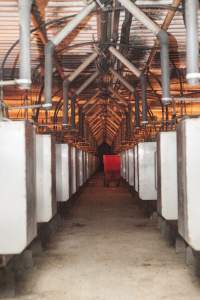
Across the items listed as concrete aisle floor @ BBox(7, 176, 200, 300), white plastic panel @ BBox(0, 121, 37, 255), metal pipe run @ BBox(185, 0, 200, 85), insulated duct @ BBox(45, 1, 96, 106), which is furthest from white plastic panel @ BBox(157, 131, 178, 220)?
white plastic panel @ BBox(0, 121, 37, 255)

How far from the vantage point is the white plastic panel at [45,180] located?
18.0 ft

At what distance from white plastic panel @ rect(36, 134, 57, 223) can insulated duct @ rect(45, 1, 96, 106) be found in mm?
1104

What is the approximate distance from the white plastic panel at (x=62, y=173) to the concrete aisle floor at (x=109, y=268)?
639 mm

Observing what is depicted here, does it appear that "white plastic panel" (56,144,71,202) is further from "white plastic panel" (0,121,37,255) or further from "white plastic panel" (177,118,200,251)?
"white plastic panel" (177,118,200,251)

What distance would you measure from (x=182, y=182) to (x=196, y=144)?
0.45 m

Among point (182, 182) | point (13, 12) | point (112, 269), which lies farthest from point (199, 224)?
point (13, 12)

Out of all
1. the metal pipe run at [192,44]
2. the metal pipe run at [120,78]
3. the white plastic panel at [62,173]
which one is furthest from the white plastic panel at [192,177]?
the white plastic panel at [62,173]

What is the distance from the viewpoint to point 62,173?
796 cm

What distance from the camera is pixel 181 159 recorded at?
3.90 metres

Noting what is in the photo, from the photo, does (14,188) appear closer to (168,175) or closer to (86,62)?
(168,175)

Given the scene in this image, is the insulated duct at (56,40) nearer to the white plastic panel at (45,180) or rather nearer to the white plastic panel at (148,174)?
the white plastic panel at (45,180)

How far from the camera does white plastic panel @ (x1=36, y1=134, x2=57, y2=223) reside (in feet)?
18.0

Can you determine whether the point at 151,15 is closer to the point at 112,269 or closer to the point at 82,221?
the point at 112,269

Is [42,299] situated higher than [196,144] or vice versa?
[196,144]
